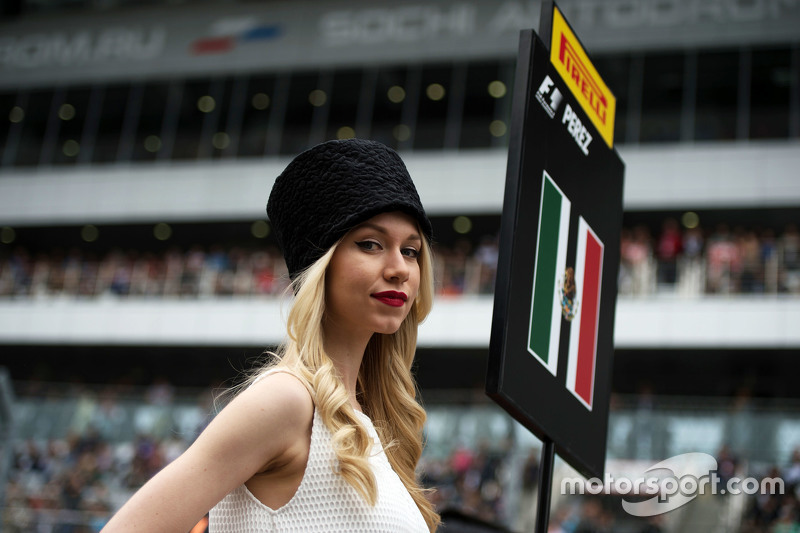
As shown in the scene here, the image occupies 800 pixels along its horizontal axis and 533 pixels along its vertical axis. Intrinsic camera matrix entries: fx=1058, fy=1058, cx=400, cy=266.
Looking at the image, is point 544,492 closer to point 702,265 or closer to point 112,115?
point 702,265

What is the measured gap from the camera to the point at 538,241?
253 cm

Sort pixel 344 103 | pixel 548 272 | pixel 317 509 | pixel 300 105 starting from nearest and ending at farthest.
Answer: pixel 317 509 < pixel 548 272 < pixel 344 103 < pixel 300 105

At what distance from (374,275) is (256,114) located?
106 ft

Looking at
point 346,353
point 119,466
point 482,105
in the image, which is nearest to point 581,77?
point 346,353

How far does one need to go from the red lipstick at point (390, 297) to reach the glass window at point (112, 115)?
34.2m

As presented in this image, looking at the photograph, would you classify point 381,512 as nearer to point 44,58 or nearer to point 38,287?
point 38,287

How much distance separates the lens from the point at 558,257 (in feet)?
8.76

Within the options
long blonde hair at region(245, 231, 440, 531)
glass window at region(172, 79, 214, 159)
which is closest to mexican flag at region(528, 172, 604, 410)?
long blonde hair at region(245, 231, 440, 531)

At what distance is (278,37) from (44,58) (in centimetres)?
870

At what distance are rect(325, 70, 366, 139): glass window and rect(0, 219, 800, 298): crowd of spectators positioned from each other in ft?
14.1

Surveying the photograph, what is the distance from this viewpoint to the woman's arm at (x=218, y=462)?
1.92 metres

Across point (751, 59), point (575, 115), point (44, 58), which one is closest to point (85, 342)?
point (44, 58)

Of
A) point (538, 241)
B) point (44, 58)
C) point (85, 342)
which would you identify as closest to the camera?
point (538, 241)

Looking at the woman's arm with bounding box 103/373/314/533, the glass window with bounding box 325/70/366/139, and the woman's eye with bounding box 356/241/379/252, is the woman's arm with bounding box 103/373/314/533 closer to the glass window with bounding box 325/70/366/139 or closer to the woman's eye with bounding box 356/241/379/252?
the woman's eye with bounding box 356/241/379/252
